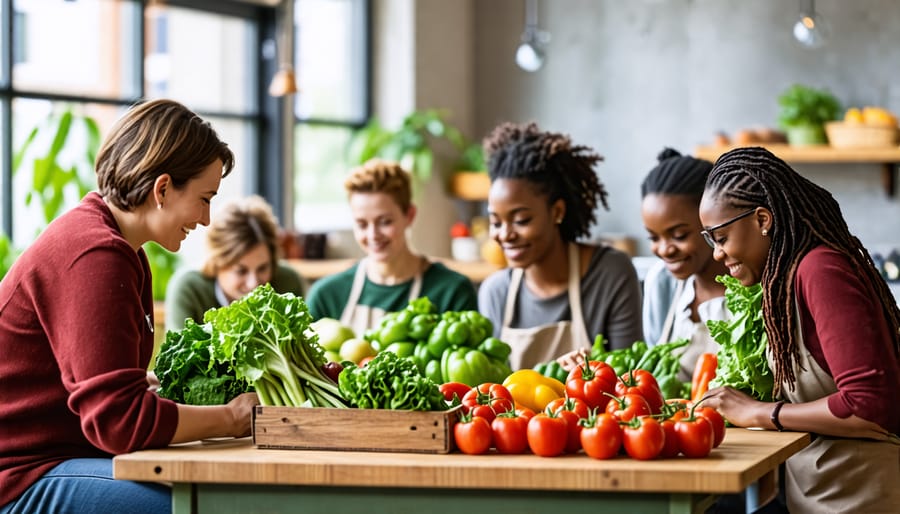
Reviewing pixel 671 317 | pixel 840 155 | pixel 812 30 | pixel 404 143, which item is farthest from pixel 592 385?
pixel 404 143

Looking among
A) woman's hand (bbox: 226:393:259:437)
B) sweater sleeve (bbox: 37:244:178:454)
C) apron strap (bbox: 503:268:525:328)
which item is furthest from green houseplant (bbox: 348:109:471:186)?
sweater sleeve (bbox: 37:244:178:454)

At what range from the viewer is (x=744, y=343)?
9.14ft

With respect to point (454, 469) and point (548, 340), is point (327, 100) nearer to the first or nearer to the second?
point (548, 340)

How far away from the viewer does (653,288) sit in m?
3.99

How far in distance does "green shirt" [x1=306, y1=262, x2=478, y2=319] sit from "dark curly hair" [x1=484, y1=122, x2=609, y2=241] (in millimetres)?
457

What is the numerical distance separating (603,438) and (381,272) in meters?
2.32

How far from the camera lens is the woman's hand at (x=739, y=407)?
8.67 ft

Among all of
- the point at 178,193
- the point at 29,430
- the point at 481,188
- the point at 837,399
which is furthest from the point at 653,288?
the point at 481,188

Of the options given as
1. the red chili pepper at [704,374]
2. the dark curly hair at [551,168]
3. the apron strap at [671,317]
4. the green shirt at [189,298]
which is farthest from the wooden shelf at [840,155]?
the red chili pepper at [704,374]

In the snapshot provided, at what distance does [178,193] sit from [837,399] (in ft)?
4.67

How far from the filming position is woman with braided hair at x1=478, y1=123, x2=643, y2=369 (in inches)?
154

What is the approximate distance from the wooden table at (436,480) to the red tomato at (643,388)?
241 mm

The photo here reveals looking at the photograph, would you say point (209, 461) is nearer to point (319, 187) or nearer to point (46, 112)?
point (46, 112)

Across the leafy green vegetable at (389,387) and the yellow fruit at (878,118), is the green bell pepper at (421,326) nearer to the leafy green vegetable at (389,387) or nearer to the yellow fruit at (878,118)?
A: the leafy green vegetable at (389,387)
